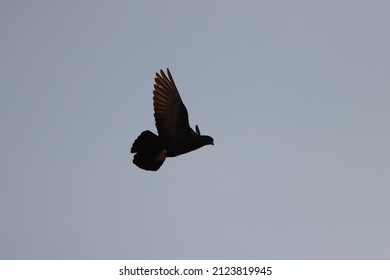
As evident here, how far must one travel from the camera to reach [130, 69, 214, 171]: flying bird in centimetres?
10106

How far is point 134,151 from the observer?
101000mm

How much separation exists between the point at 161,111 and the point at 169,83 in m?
0.80

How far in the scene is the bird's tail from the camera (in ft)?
331

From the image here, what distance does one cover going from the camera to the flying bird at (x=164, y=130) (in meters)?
101

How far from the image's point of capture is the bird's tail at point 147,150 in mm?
101000

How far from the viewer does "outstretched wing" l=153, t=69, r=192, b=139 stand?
332ft

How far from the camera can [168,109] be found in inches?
3981

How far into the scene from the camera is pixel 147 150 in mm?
101062

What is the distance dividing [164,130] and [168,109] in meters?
0.58
